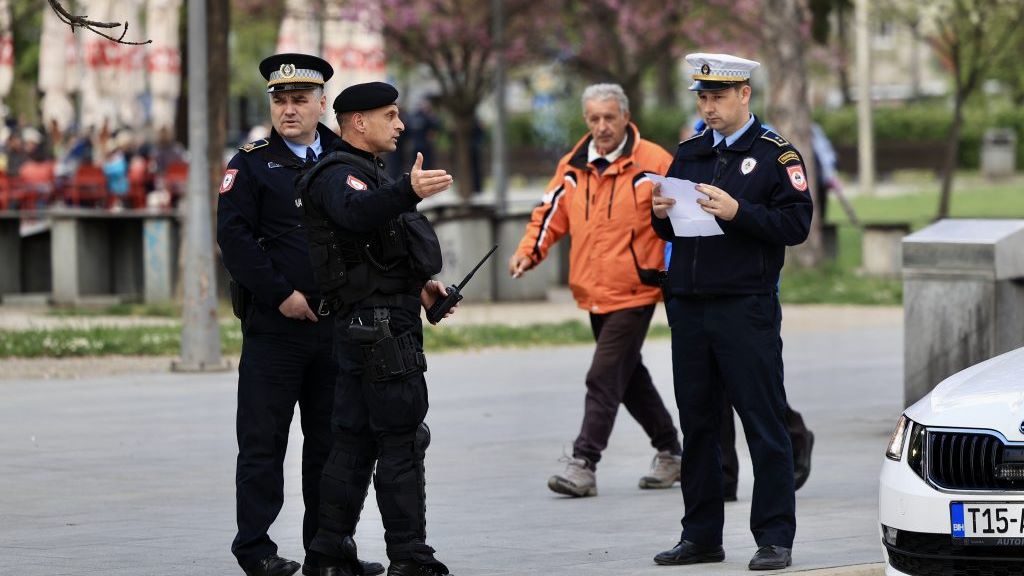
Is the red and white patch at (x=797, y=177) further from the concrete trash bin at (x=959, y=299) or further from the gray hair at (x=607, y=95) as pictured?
the concrete trash bin at (x=959, y=299)

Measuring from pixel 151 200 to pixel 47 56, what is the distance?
5.78m

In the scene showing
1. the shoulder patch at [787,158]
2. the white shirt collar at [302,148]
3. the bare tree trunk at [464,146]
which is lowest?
the shoulder patch at [787,158]

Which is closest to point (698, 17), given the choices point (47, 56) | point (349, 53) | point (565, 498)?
point (349, 53)

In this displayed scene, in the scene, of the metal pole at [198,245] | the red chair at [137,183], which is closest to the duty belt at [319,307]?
the metal pole at [198,245]

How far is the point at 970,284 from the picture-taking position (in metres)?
11.4

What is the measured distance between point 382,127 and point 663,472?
3.37m

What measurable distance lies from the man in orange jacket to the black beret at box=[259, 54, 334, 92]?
7.14ft

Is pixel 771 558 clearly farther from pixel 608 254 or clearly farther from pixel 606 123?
pixel 606 123

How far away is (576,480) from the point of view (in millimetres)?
9297

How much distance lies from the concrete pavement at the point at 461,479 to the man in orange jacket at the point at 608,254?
1.33ft

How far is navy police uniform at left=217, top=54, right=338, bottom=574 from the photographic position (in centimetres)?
719

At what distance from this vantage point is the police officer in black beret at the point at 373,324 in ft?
22.1

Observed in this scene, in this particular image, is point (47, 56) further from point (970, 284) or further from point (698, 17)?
point (970, 284)

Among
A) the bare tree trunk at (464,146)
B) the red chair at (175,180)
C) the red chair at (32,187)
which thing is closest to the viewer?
the red chair at (32,187)
